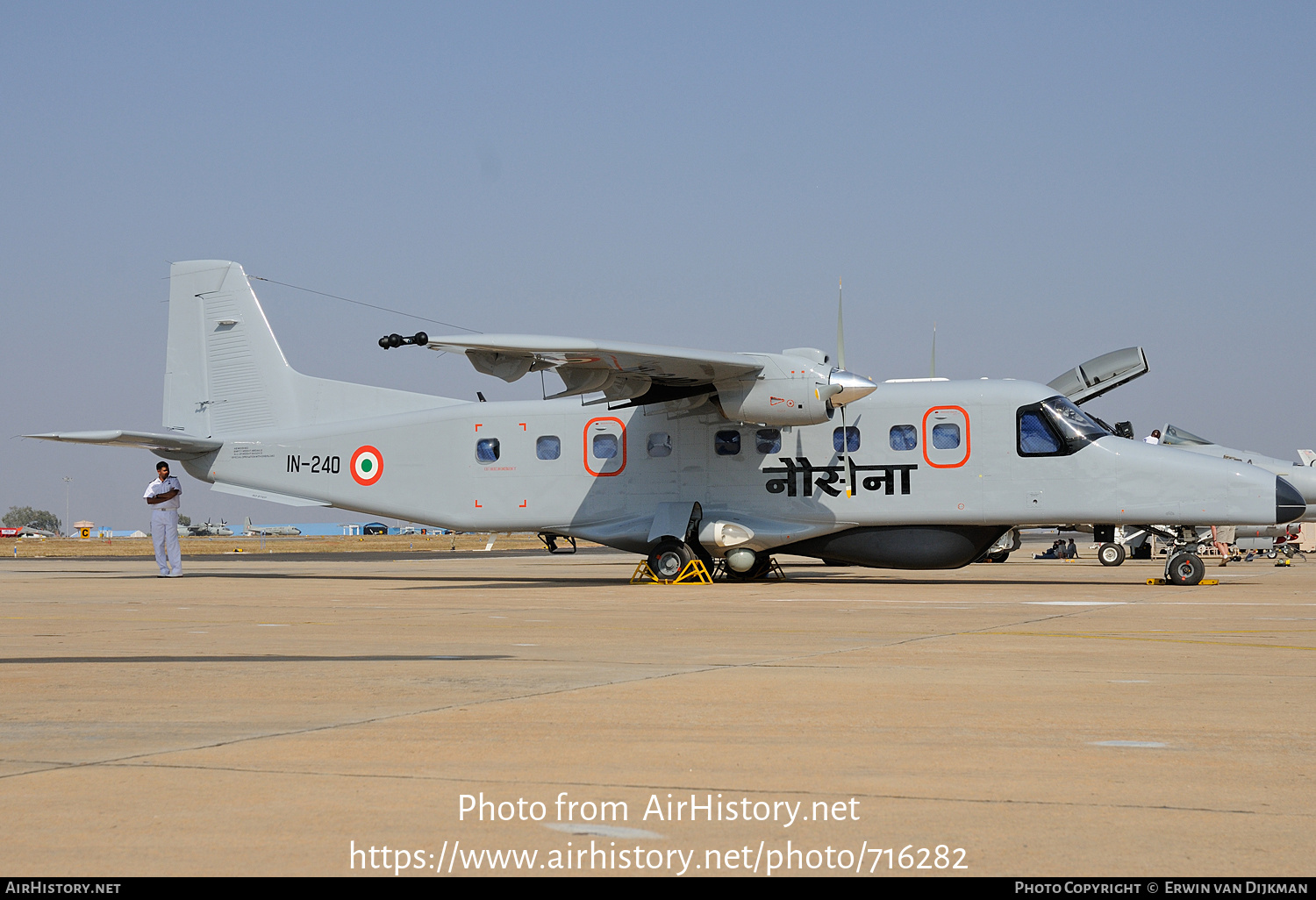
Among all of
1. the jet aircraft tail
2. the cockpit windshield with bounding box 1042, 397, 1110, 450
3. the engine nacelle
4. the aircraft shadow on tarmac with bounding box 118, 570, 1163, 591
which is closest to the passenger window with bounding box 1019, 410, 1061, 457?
the cockpit windshield with bounding box 1042, 397, 1110, 450

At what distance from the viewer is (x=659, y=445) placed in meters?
19.4

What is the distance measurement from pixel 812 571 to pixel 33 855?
22.7 metres

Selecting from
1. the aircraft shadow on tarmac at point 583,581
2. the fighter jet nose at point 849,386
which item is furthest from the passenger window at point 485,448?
the fighter jet nose at point 849,386

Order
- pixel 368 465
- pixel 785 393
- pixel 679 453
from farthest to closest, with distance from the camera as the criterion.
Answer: pixel 368 465 → pixel 679 453 → pixel 785 393

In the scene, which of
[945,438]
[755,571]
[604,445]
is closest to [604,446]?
[604,445]

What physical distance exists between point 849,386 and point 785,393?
0.96m

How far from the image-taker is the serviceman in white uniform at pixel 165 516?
20797mm

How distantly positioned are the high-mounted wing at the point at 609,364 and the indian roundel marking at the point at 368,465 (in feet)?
12.9

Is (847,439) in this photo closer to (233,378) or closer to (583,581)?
(583,581)

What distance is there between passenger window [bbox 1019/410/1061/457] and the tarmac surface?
7.74m

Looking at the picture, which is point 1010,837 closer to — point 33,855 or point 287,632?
point 33,855

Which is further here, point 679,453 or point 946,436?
point 679,453

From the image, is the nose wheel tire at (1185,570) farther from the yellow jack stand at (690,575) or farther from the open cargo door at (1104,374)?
the yellow jack stand at (690,575)

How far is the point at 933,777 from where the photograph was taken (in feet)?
12.5
